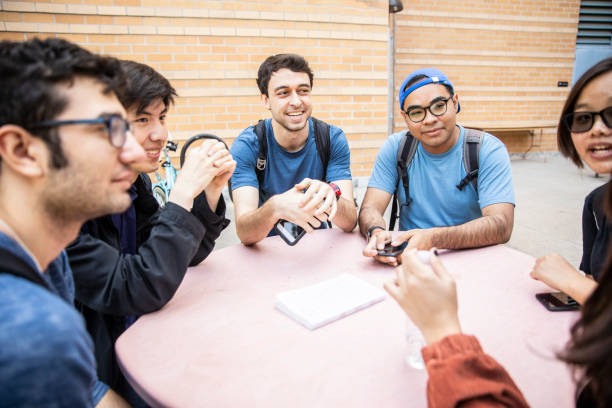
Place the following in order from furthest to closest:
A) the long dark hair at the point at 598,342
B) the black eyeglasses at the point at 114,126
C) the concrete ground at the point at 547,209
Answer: the concrete ground at the point at 547,209
the black eyeglasses at the point at 114,126
the long dark hair at the point at 598,342

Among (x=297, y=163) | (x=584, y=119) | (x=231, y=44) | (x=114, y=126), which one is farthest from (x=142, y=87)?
(x=231, y=44)

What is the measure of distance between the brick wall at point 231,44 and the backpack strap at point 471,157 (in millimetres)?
3428

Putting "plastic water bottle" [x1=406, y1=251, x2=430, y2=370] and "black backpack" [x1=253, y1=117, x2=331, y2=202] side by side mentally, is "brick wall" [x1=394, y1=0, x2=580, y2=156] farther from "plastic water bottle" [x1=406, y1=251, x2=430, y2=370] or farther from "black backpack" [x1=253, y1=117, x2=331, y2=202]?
"plastic water bottle" [x1=406, y1=251, x2=430, y2=370]

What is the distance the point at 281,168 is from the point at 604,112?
5.92 feet

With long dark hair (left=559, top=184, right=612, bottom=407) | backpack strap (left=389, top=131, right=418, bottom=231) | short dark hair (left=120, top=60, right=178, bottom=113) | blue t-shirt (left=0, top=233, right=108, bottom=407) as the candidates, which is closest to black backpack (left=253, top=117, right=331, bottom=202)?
backpack strap (left=389, top=131, right=418, bottom=231)

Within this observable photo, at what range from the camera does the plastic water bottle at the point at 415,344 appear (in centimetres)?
95

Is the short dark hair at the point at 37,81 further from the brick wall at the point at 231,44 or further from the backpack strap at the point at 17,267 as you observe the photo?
the brick wall at the point at 231,44

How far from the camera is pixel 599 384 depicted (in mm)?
606

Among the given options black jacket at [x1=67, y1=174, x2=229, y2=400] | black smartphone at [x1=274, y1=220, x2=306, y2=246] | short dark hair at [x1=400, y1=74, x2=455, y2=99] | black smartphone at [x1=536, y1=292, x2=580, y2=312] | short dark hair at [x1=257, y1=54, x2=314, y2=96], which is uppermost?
short dark hair at [x1=257, y1=54, x2=314, y2=96]

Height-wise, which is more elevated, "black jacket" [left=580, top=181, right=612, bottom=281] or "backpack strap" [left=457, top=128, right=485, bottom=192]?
"backpack strap" [left=457, top=128, right=485, bottom=192]

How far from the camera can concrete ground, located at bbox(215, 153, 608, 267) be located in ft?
13.1

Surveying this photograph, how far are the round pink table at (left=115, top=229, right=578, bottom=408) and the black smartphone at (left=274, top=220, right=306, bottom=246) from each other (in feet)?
0.83

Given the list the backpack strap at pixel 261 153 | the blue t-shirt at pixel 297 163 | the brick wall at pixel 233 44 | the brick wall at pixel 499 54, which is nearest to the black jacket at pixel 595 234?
the blue t-shirt at pixel 297 163

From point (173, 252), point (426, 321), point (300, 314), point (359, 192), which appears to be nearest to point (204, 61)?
point (359, 192)
